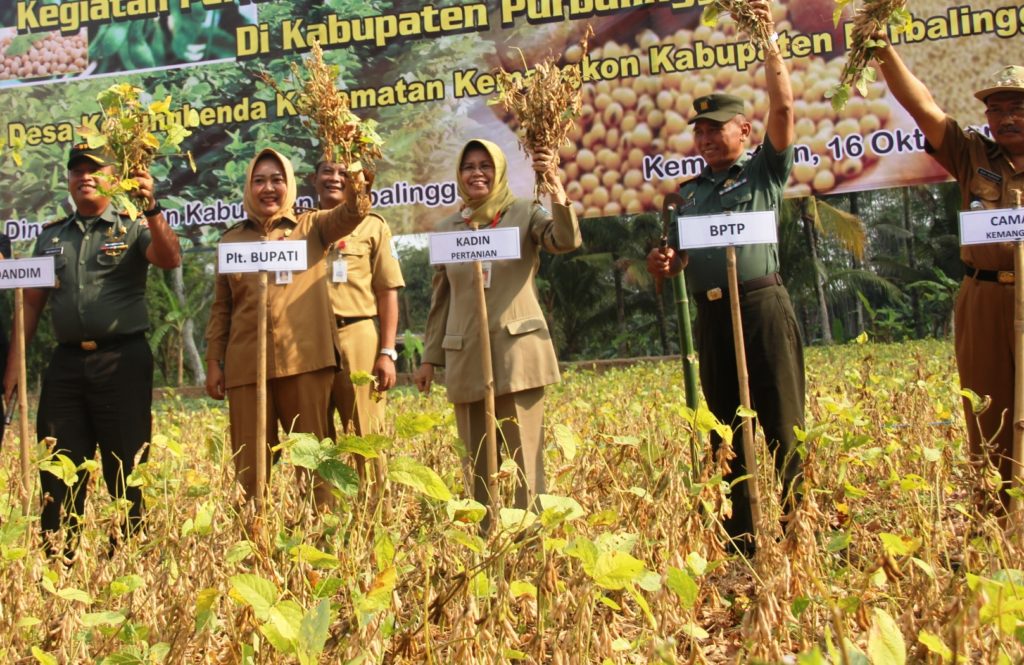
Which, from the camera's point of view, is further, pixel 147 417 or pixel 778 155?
pixel 147 417

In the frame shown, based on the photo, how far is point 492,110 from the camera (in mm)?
7121

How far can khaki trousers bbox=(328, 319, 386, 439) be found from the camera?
3582 millimetres

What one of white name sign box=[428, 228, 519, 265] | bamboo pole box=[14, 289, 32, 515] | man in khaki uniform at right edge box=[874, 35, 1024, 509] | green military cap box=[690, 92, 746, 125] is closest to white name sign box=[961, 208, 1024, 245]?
man in khaki uniform at right edge box=[874, 35, 1024, 509]

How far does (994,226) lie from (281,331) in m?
2.27

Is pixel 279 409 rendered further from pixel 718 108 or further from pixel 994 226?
pixel 994 226

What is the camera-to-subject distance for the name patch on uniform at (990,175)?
293 cm

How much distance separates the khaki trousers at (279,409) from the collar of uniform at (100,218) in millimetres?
877

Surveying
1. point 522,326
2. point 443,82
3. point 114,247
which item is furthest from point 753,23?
point 443,82

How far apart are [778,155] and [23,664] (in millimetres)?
2491

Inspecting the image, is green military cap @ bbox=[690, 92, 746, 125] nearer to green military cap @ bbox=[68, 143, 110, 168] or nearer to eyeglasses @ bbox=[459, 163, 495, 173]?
eyeglasses @ bbox=[459, 163, 495, 173]

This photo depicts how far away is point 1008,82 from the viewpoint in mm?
2820

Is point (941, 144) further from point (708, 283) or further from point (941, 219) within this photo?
point (941, 219)

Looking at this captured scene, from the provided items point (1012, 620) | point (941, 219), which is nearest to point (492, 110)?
point (1012, 620)

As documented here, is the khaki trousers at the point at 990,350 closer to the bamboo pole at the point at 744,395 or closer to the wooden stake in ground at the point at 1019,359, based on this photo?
the wooden stake in ground at the point at 1019,359
